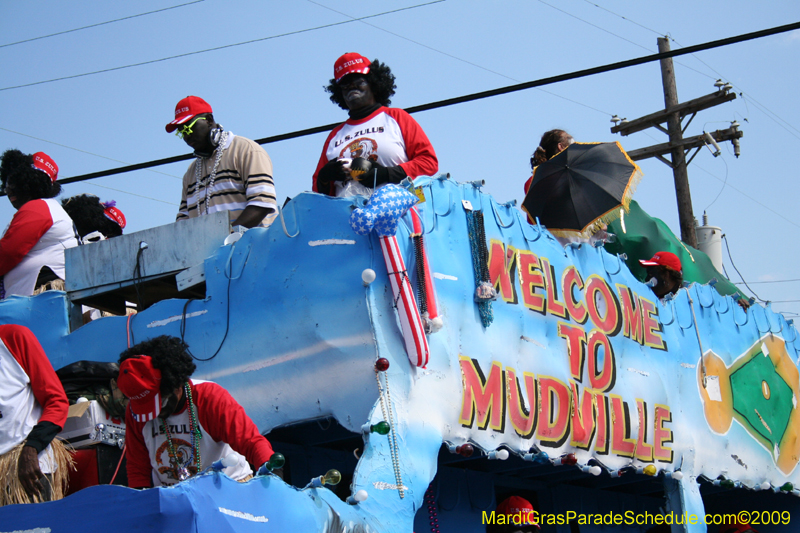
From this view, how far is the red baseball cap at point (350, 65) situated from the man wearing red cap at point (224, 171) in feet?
2.86

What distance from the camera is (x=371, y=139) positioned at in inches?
276

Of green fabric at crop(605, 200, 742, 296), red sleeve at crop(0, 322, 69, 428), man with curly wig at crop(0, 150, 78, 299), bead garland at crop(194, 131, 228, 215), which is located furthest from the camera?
green fabric at crop(605, 200, 742, 296)

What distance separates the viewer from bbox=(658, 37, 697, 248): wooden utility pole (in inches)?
609

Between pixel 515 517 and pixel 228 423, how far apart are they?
12.1ft

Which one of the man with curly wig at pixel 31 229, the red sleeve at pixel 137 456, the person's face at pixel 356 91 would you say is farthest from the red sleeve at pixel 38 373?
the person's face at pixel 356 91

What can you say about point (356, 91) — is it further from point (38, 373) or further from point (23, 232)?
point (38, 373)

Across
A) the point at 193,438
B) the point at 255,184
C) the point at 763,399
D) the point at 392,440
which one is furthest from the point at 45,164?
the point at 763,399

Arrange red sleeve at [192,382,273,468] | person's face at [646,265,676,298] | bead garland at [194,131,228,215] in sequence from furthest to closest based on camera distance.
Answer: person's face at [646,265,676,298]
bead garland at [194,131,228,215]
red sleeve at [192,382,273,468]

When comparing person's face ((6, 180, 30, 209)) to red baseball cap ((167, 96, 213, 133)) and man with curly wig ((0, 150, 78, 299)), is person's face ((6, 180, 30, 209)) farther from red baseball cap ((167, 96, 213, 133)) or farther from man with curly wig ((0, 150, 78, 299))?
red baseball cap ((167, 96, 213, 133))

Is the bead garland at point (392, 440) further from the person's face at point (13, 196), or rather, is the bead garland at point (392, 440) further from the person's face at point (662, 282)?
the person's face at point (662, 282)

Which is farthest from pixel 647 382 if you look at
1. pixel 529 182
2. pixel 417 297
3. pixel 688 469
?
pixel 417 297

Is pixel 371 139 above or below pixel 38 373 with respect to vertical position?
above

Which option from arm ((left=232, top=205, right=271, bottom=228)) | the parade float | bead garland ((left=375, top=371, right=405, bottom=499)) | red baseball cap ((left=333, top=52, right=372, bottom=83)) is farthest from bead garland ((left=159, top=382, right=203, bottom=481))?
red baseball cap ((left=333, top=52, right=372, bottom=83))

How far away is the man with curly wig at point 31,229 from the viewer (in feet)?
24.4
